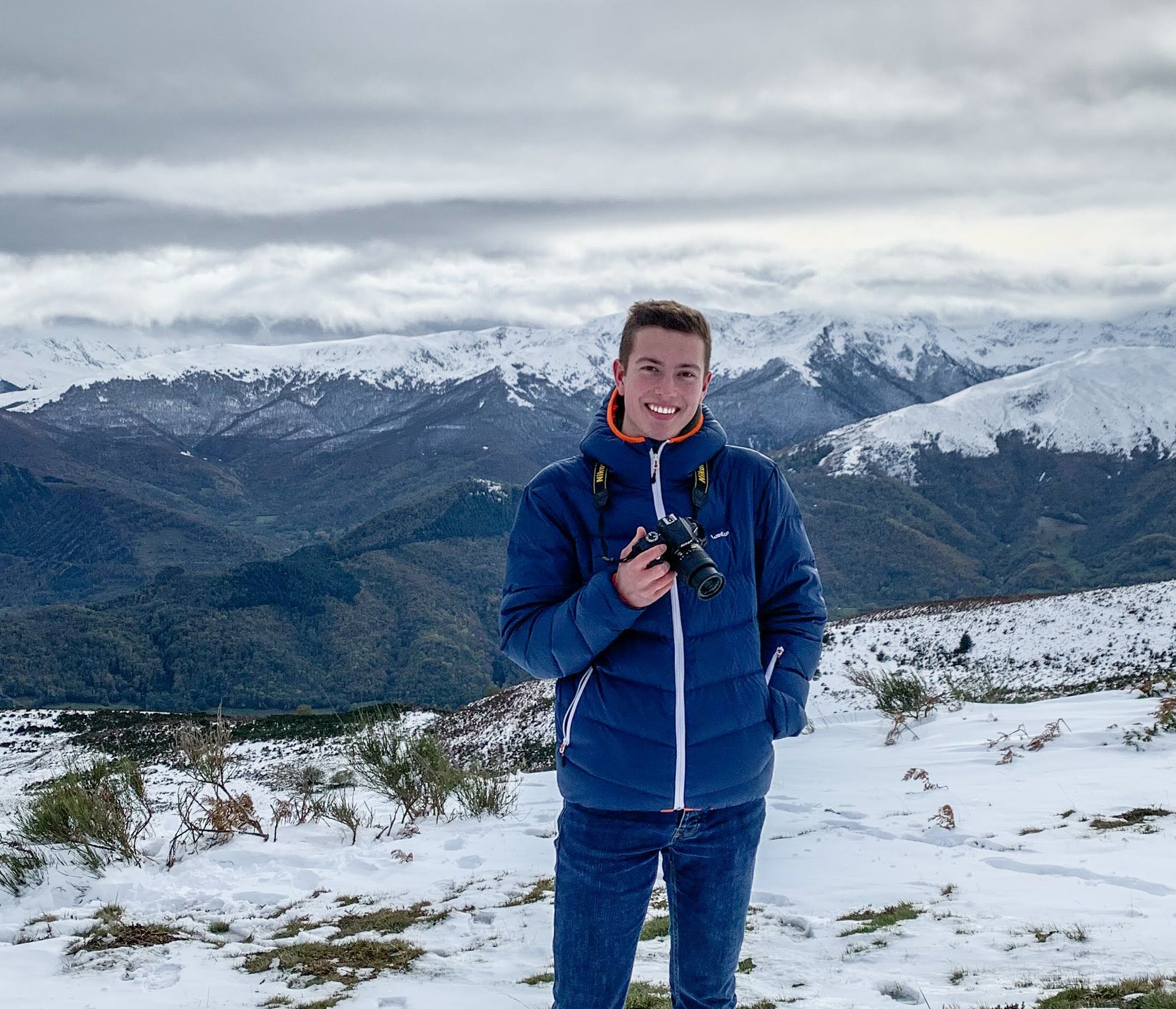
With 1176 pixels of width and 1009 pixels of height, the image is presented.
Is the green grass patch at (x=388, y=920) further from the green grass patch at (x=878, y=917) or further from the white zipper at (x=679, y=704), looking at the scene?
the white zipper at (x=679, y=704)

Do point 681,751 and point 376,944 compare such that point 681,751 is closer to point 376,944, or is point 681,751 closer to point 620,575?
point 620,575

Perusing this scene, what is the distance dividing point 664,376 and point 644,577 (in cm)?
69

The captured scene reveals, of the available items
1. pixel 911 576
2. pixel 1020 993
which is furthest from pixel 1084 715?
pixel 911 576

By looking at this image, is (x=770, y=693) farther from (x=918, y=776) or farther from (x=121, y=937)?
(x=918, y=776)

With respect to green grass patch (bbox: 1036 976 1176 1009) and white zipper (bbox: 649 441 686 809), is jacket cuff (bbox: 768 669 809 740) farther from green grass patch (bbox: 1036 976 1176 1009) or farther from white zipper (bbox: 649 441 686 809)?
green grass patch (bbox: 1036 976 1176 1009)

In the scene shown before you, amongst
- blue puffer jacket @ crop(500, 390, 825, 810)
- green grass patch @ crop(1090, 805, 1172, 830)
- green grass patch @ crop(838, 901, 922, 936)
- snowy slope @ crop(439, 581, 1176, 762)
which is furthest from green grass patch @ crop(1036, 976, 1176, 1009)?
snowy slope @ crop(439, 581, 1176, 762)

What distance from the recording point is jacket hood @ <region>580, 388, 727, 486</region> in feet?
10.0

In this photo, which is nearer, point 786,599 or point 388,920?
point 786,599

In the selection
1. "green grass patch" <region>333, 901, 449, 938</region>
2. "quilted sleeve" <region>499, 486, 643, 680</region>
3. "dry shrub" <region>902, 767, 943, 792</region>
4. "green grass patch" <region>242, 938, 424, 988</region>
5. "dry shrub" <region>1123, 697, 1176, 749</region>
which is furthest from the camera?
"dry shrub" <region>1123, 697, 1176, 749</region>

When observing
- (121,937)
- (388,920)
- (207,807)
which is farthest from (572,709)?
(207,807)

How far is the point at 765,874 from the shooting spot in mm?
6406

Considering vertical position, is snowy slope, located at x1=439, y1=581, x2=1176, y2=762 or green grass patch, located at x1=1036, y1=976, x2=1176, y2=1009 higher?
green grass patch, located at x1=1036, y1=976, x2=1176, y2=1009

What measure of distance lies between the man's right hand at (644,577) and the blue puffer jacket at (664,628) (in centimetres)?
5

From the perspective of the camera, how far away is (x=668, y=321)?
9.73 ft
